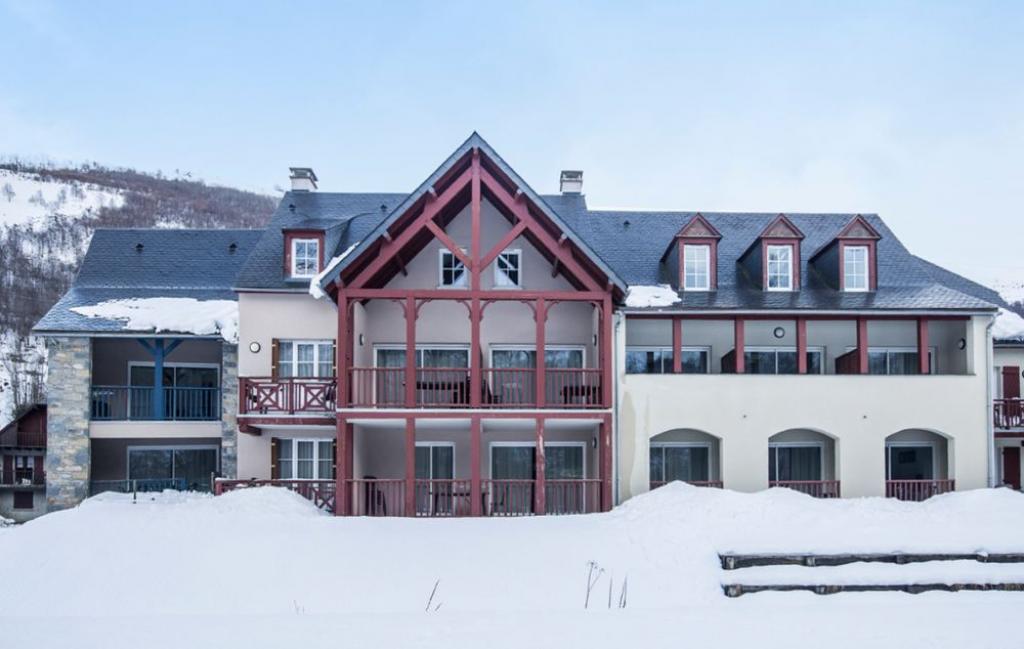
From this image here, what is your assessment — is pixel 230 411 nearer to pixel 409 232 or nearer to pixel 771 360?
pixel 409 232

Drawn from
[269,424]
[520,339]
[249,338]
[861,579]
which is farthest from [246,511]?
[861,579]

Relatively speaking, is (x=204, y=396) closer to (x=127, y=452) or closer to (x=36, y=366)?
(x=127, y=452)

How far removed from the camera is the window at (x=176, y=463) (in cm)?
2228

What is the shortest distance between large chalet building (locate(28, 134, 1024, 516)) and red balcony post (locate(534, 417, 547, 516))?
58 millimetres

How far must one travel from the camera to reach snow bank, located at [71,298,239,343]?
20438mm

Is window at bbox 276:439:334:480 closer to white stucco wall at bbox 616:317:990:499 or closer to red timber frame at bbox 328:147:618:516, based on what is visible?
red timber frame at bbox 328:147:618:516

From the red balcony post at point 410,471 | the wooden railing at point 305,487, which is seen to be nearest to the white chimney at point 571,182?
the red balcony post at point 410,471

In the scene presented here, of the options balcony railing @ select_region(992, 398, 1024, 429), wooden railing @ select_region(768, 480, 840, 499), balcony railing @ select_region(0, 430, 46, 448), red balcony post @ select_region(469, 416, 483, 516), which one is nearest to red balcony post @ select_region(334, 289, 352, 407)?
red balcony post @ select_region(469, 416, 483, 516)

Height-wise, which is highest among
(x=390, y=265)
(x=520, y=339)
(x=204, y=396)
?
(x=390, y=265)

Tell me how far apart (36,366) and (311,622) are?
47.7m

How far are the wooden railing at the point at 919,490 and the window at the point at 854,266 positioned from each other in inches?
225

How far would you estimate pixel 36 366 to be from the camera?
4738 cm

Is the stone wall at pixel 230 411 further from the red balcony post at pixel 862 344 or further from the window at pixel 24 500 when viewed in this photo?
the red balcony post at pixel 862 344

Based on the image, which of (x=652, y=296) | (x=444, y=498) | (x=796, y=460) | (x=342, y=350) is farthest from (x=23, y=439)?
(x=796, y=460)
